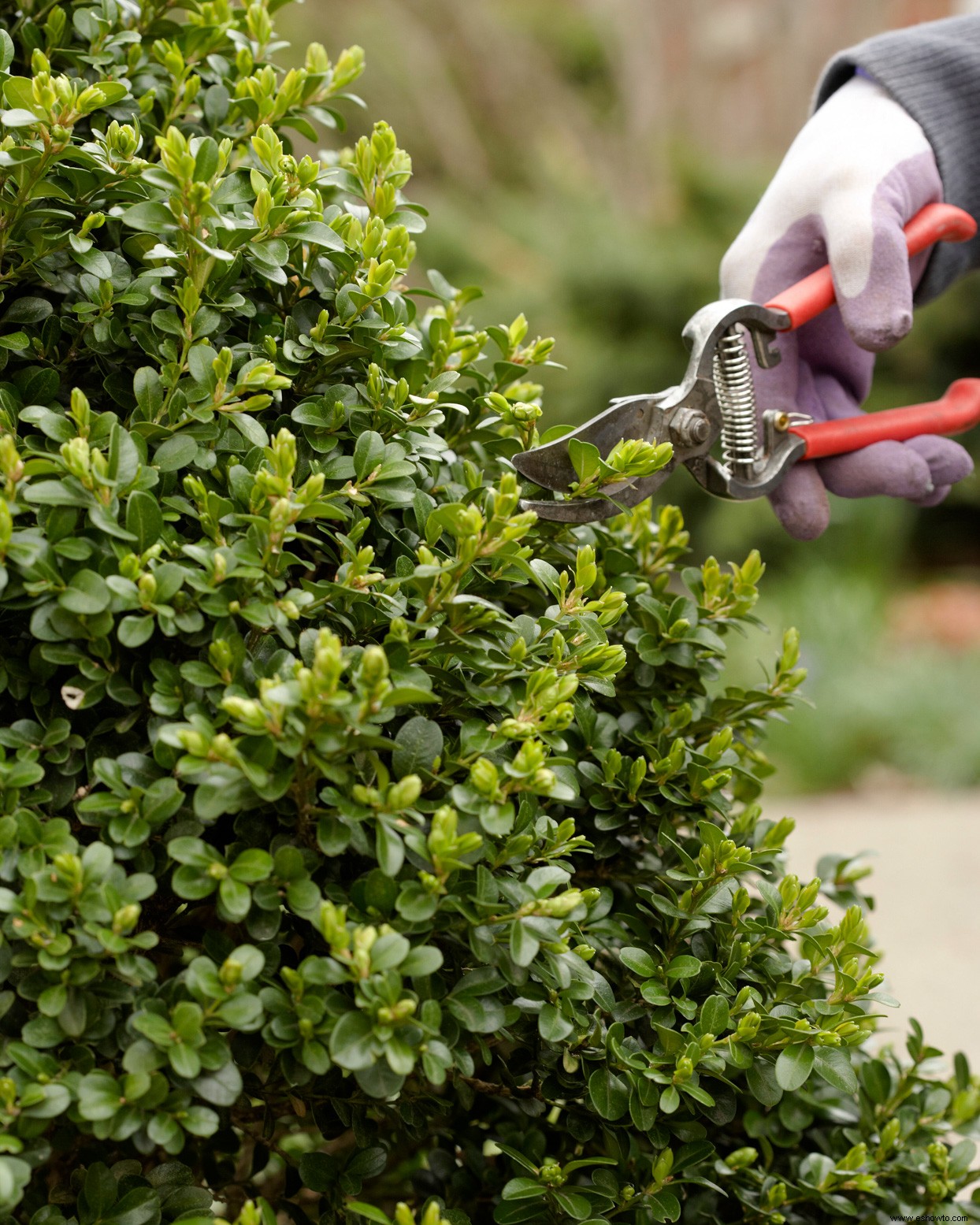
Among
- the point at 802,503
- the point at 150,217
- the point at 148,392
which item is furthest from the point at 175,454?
the point at 802,503

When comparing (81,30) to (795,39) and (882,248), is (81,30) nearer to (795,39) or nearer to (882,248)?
(882,248)

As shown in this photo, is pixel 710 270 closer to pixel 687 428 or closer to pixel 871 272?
pixel 871 272

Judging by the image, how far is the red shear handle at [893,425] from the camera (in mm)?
1619

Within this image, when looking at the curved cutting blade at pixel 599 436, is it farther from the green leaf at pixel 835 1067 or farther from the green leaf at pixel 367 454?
the green leaf at pixel 835 1067

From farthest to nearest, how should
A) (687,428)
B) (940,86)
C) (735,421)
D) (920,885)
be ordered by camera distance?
(920,885), (940,86), (735,421), (687,428)

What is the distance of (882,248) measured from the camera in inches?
58.9

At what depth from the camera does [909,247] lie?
165cm

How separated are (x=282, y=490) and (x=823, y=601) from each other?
5532 mm

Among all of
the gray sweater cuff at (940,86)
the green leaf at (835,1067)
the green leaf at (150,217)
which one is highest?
the gray sweater cuff at (940,86)

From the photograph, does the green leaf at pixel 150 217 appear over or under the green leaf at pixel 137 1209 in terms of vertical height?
over

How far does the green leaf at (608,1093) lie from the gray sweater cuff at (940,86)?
1355 millimetres

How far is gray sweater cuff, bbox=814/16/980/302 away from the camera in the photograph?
170cm

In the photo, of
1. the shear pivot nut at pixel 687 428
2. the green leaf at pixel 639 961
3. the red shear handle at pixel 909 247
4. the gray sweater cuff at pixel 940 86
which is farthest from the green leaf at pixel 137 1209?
the gray sweater cuff at pixel 940 86

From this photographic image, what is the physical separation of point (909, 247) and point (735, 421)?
0.41 meters
